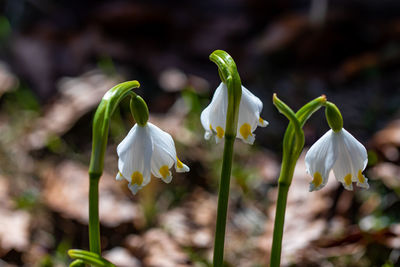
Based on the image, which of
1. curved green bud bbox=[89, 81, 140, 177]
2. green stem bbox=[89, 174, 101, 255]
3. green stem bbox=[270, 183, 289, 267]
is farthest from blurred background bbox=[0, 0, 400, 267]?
curved green bud bbox=[89, 81, 140, 177]

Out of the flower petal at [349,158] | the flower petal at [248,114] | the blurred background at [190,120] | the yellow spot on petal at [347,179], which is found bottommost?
the yellow spot on petal at [347,179]

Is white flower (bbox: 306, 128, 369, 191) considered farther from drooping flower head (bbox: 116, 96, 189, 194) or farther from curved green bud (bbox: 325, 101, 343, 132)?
drooping flower head (bbox: 116, 96, 189, 194)

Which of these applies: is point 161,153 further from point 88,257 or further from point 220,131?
point 88,257

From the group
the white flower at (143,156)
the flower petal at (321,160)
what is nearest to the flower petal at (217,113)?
the white flower at (143,156)

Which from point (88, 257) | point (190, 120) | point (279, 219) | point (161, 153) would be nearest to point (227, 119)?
point (161, 153)

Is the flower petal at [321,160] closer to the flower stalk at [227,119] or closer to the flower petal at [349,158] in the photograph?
the flower petal at [349,158]

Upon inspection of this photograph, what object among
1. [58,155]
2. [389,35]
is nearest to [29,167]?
[58,155]

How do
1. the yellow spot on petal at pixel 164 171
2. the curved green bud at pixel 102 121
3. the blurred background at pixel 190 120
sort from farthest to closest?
the blurred background at pixel 190 120 < the yellow spot on petal at pixel 164 171 < the curved green bud at pixel 102 121

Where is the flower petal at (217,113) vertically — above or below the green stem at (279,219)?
above
